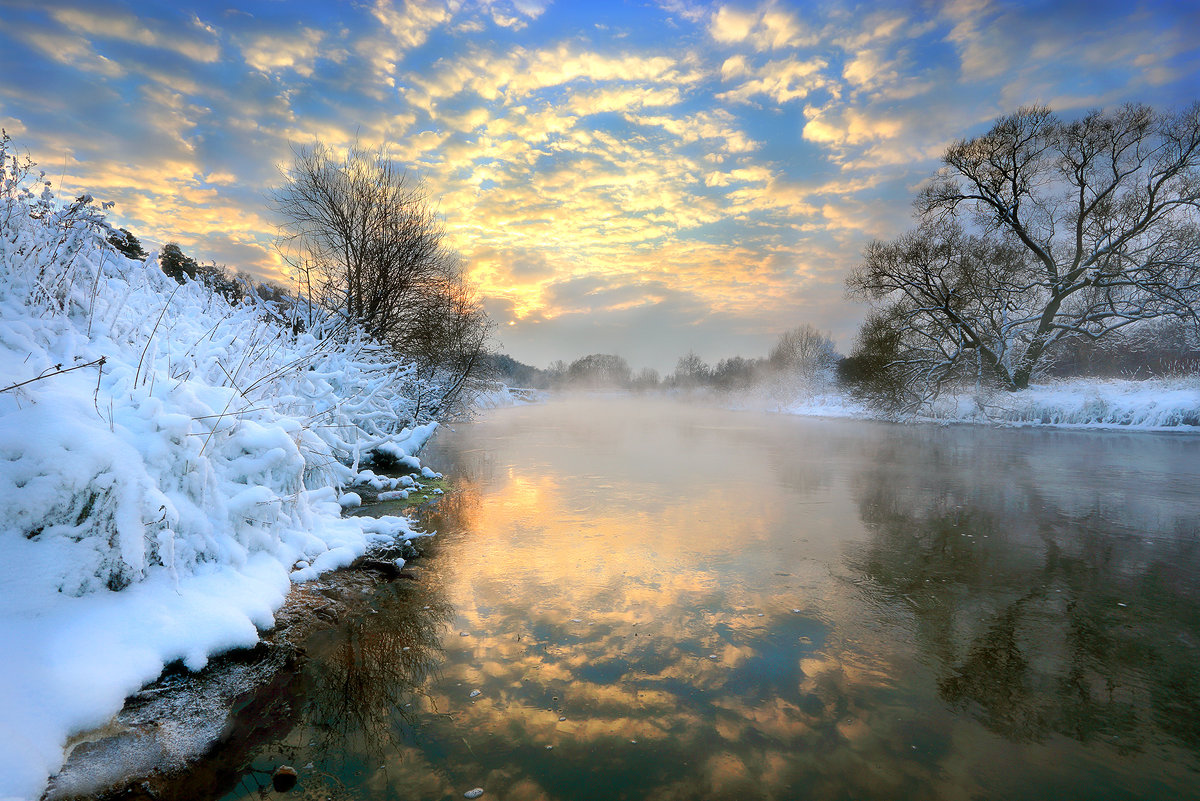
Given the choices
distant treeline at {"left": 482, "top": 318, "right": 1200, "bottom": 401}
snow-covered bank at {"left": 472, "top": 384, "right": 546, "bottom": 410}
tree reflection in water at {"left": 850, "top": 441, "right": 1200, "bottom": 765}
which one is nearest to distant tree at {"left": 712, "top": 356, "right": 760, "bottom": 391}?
distant treeline at {"left": 482, "top": 318, "right": 1200, "bottom": 401}

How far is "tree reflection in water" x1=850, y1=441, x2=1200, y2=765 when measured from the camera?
9.54 ft

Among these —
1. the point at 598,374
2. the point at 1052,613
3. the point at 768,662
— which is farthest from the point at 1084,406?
the point at 598,374

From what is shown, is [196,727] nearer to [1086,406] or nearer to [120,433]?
[120,433]

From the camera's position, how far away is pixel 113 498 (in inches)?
125

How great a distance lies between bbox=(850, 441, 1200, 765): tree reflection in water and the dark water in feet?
0.08

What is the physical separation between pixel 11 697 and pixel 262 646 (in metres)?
1.36

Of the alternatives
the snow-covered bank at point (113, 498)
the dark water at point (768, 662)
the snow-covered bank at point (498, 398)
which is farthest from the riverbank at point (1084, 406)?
the snow-covered bank at point (113, 498)

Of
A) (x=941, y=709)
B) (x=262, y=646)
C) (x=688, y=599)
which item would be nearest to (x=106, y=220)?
(x=262, y=646)

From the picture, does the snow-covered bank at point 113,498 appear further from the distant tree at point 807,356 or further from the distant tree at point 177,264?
the distant tree at point 807,356

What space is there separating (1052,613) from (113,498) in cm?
709

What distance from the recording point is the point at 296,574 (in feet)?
15.1

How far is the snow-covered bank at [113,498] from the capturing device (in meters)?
2.47

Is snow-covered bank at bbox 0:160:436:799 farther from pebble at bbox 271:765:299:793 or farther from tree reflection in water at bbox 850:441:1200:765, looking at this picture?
tree reflection in water at bbox 850:441:1200:765

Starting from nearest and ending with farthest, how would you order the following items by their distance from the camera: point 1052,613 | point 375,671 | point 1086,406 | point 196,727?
point 196,727 < point 375,671 < point 1052,613 < point 1086,406
